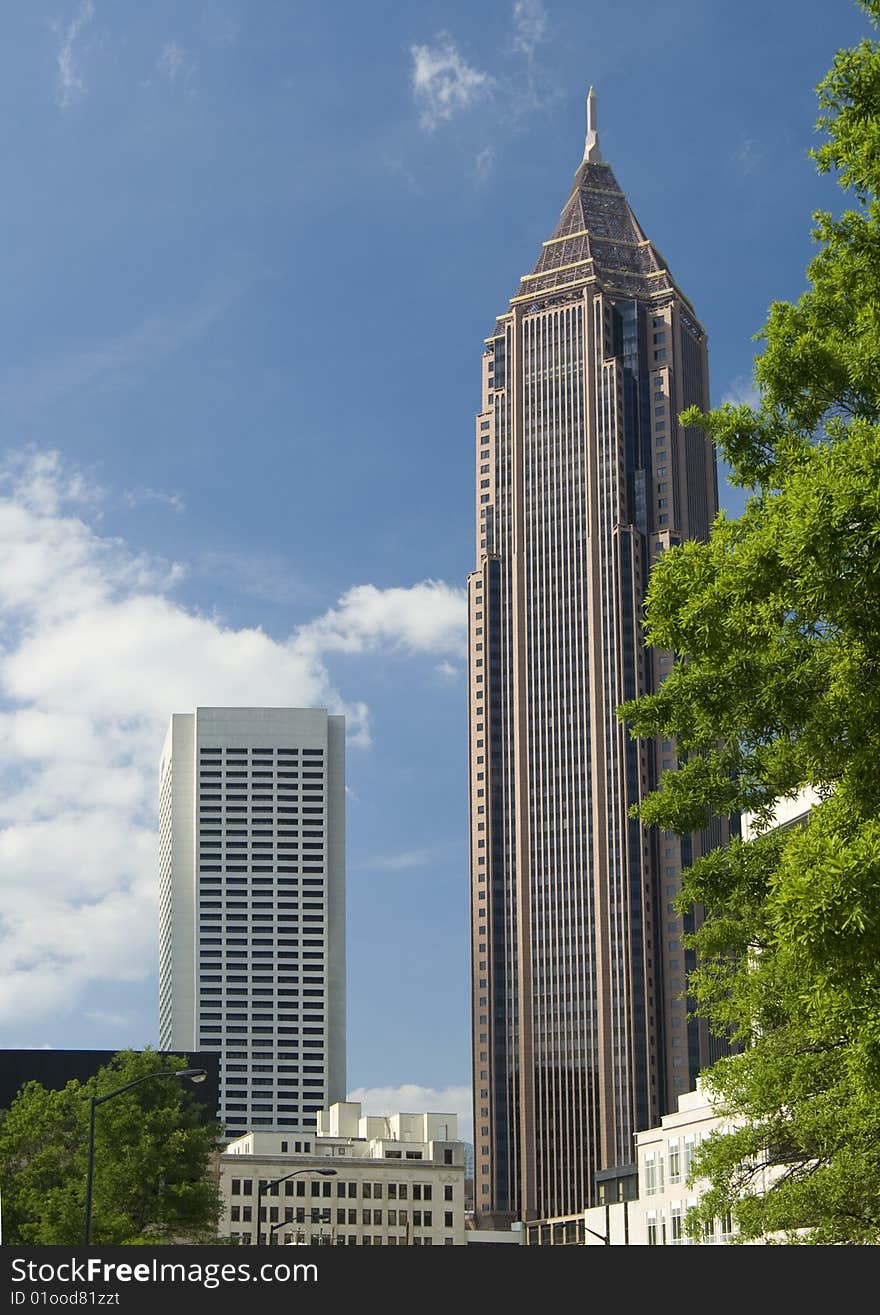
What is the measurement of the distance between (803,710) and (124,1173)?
192 feet

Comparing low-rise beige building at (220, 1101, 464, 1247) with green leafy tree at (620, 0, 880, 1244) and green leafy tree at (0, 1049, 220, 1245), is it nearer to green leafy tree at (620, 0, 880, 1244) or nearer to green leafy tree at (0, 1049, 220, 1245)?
green leafy tree at (0, 1049, 220, 1245)

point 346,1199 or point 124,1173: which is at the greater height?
point 346,1199

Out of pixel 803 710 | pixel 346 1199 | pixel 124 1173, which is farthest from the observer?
pixel 346 1199

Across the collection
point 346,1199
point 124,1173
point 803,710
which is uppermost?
point 346,1199

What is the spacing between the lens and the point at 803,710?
23.0m

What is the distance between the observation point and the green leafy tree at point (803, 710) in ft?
63.0

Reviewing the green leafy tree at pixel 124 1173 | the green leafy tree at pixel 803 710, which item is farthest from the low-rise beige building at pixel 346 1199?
the green leafy tree at pixel 803 710

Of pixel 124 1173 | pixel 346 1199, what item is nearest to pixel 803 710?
pixel 124 1173

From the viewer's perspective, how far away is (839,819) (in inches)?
828

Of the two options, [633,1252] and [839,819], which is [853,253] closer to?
[839,819]

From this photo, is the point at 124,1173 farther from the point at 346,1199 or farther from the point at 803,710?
the point at 346,1199

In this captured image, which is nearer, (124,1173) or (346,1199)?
(124,1173)

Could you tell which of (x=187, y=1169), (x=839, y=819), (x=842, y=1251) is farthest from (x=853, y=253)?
(x=187, y=1169)

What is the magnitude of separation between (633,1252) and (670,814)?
10.5 m
